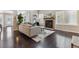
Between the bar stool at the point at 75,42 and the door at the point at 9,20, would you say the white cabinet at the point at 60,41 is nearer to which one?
the bar stool at the point at 75,42

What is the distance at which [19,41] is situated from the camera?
2.83 meters

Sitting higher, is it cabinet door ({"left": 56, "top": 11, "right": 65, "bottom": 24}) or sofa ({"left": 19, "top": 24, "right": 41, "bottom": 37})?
cabinet door ({"left": 56, "top": 11, "right": 65, "bottom": 24})

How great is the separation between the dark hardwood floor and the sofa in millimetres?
91

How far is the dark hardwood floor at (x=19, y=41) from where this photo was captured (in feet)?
9.23

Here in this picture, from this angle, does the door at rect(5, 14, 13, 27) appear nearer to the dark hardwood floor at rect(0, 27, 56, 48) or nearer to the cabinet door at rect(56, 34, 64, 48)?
the dark hardwood floor at rect(0, 27, 56, 48)

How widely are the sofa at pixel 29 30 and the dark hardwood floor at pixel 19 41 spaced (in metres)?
0.09

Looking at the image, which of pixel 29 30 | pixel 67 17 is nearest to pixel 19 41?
pixel 29 30

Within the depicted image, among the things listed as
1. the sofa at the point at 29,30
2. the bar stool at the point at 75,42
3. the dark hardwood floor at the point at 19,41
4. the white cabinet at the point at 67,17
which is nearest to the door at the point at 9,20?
the dark hardwood floor at the point at 19,41

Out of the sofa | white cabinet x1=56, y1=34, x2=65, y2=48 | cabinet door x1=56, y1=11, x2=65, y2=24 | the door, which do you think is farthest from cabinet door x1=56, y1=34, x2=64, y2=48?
the door

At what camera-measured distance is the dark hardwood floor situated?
281 cm

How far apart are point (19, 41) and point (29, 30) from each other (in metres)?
0.33
